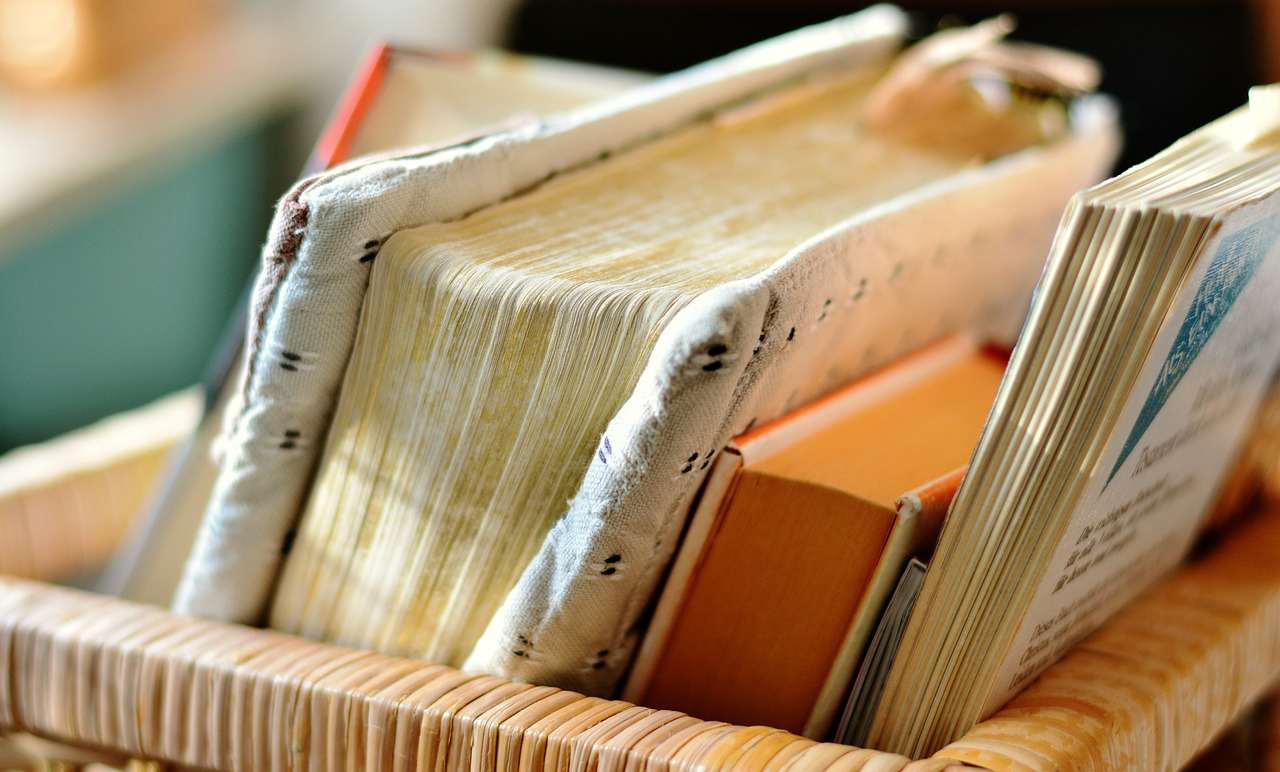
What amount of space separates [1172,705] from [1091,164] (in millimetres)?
356

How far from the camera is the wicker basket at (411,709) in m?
0.33

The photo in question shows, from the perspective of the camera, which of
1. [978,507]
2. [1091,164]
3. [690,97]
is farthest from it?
[1091,164]

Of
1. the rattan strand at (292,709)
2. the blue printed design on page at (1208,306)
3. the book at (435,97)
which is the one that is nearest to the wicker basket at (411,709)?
the rattan strand at (292,709)

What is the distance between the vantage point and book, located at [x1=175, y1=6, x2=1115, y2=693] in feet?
1.12

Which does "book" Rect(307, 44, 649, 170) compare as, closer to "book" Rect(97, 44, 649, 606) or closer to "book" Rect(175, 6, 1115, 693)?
"book" Rect(97, 44, 649, 606)

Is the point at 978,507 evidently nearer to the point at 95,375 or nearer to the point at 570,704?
the point at 570,704

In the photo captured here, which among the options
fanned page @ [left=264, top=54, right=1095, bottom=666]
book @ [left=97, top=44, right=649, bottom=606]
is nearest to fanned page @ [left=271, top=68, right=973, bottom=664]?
fanned page @ [left=264, top=54, right=1095, bottom=666]

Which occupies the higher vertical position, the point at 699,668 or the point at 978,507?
the point at 978,507

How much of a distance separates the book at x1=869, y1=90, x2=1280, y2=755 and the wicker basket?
3 centimetres

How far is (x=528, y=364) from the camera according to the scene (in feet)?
1.18

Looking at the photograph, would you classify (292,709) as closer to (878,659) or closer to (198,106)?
(878,659)

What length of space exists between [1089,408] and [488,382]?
0.20 meters

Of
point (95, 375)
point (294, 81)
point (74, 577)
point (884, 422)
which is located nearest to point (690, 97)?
point (884, 422)

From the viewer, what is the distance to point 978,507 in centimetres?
33
